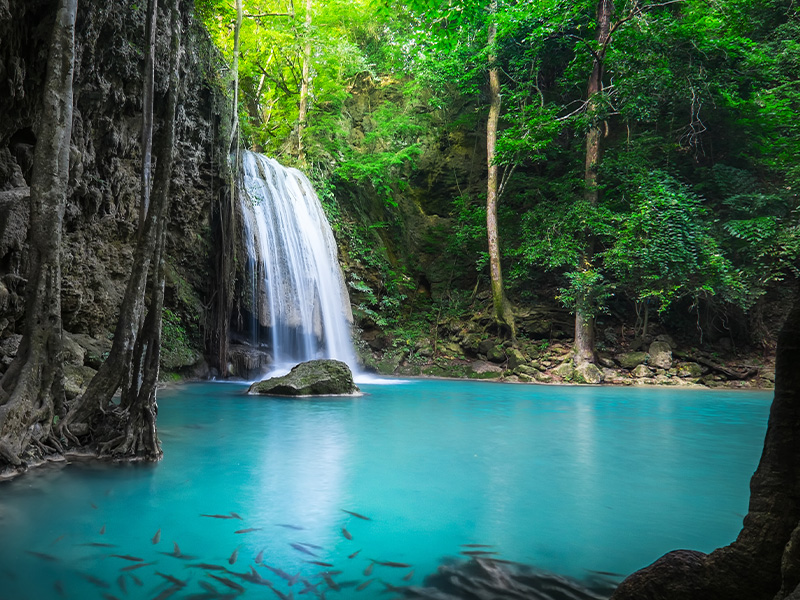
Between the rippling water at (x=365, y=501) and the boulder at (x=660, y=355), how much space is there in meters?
7.35

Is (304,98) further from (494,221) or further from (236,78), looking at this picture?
(494,221)

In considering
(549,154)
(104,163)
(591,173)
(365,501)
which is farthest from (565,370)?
(104,163)

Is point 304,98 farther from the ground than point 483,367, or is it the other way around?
point 304,98

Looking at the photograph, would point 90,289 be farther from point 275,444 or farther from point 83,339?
point 275,444

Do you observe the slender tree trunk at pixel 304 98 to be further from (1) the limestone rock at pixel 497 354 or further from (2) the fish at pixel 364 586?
(2) the fish at pixel 364 586

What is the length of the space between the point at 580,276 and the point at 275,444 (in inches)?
416

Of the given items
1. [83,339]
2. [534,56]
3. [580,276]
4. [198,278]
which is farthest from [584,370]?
[83,339]

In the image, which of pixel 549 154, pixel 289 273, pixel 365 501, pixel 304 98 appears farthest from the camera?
pixel 304 98

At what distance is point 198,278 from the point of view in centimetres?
1309

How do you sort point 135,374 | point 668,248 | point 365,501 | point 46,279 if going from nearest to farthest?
point 365,501 < point 46,279 < point 135,374 < point 668,248

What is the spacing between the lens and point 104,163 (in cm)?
831

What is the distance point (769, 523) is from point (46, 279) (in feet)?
16.7

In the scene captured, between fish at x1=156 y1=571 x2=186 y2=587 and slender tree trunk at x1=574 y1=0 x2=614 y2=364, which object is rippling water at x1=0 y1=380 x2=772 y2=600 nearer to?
fish at x1=156 y1=571 x2=186 y2=587

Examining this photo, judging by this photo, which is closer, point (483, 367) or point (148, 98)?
point (148, 98)
